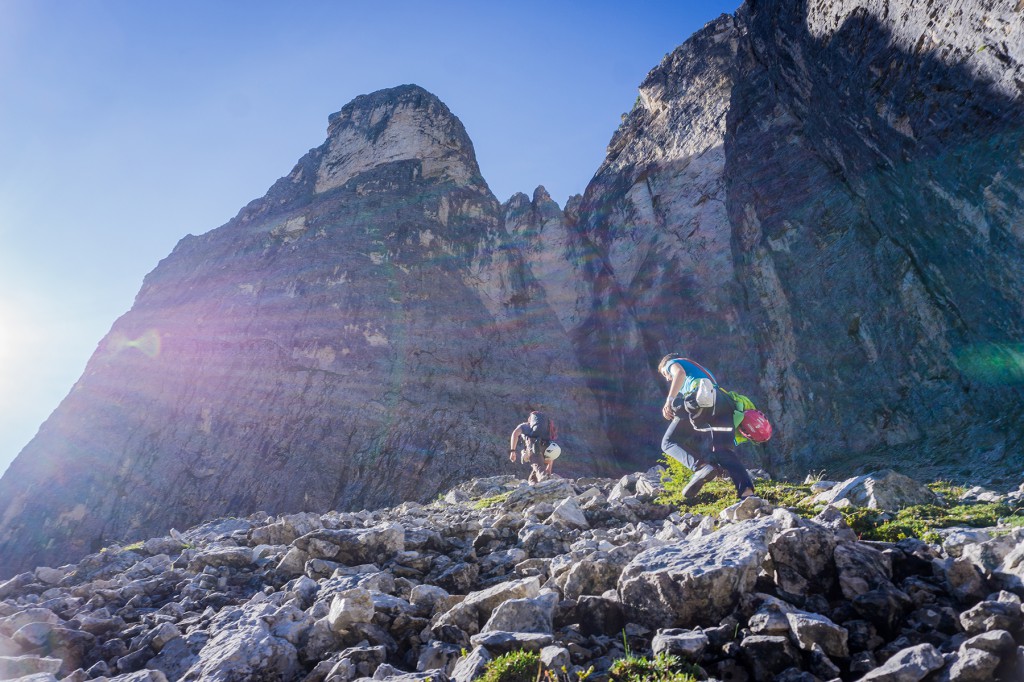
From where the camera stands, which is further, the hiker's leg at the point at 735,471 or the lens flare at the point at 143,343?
the lens flare at the point at 143,343

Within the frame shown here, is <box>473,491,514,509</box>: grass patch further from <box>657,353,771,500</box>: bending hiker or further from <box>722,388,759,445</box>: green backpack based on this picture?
<box>722,388,759,445</box>: green backpack

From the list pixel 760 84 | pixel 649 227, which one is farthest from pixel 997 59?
pixel 649 227

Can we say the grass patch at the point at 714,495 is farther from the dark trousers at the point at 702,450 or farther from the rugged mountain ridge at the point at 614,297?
the rugged mountain ridge at the point at 614,297

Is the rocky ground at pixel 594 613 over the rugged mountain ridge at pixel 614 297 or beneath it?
beneath

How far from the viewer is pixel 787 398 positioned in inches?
678

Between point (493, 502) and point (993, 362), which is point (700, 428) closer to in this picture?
point (493, 502)

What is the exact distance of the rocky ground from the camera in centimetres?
287

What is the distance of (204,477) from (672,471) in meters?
22.1

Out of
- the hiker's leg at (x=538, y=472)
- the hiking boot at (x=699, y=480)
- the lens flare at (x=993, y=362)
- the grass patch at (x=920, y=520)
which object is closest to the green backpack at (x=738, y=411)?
the hiking boot at (x=699, y=480)

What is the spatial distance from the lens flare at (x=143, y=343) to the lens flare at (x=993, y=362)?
31737mm

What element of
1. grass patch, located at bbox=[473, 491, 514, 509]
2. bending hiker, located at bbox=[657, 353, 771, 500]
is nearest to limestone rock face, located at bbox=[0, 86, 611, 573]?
grass patch, located at bbox=[473, 491, 514, 509]

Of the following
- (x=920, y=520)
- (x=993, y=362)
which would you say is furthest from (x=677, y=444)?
(x=993, y=362)

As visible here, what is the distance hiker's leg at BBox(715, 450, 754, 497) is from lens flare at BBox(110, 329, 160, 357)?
30.2 metres

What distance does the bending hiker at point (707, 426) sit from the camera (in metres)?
7.48
